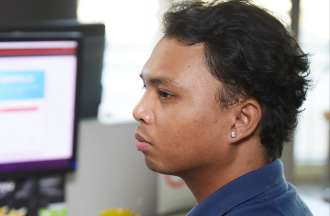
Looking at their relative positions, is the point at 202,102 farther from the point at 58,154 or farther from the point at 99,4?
the point at 99,4

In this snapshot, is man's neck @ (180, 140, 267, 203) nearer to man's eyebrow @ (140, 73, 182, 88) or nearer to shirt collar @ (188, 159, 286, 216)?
shirt collar @ (188, 159, 286, 216)

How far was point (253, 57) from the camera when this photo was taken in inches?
40.8

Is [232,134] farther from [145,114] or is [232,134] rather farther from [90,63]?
[90,63]

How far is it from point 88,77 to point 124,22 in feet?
6.98

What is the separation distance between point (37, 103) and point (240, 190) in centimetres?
63

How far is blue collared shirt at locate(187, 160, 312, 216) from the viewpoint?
102 centimetres

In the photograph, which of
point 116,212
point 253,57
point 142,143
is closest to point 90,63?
point 116,212

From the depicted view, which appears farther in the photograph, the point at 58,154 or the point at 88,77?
the point at 88,77

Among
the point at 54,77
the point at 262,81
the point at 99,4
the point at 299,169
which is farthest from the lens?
the point at 299,169

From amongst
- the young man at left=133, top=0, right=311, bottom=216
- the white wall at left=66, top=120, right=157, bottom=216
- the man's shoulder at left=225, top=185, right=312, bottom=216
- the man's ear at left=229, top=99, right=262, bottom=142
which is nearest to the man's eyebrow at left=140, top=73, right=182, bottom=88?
the young man at left=133, top=0, right=311, bottom=216

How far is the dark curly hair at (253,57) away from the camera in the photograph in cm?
104

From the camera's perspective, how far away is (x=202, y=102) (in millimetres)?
1060

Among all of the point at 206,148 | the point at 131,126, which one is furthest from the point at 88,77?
the point at 206,148

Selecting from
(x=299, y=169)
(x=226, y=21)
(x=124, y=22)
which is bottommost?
(x=299, y=169)
